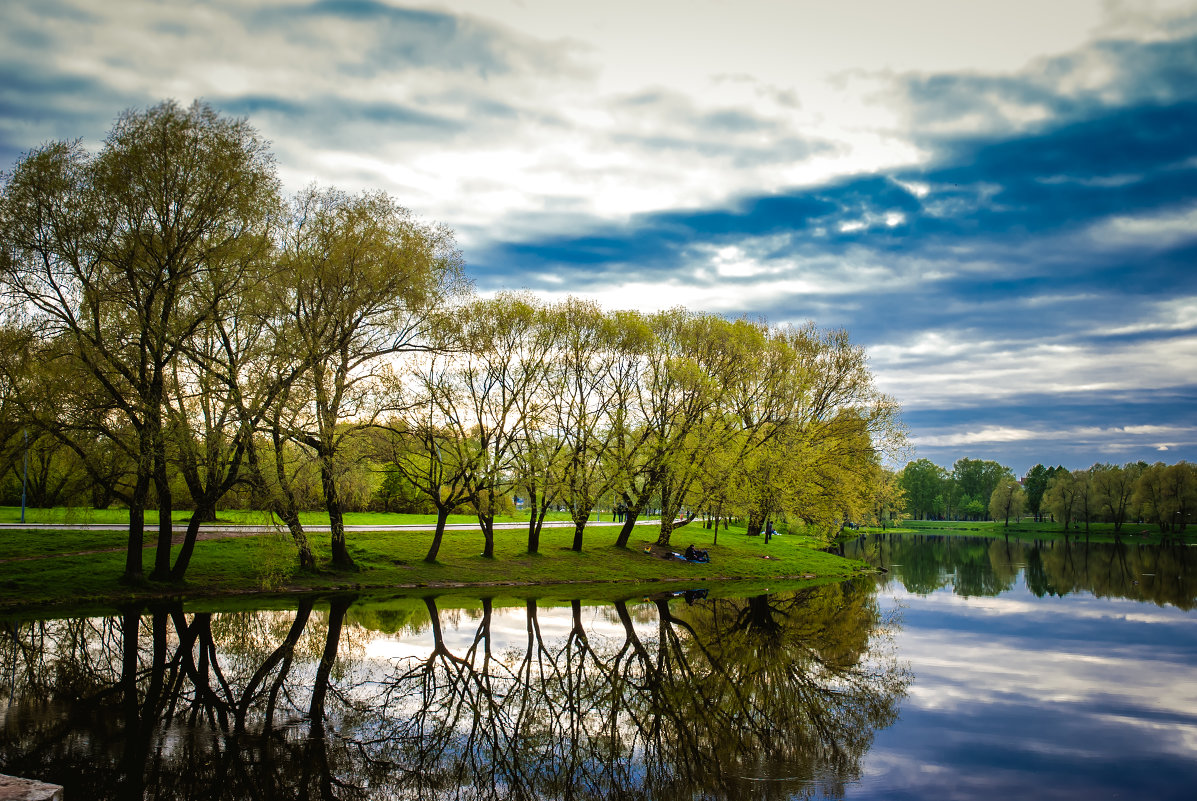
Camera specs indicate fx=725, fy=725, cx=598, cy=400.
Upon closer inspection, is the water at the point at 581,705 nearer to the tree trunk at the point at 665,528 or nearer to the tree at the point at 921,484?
the tree trunk at the point at 665,528

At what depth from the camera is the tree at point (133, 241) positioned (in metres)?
25.0

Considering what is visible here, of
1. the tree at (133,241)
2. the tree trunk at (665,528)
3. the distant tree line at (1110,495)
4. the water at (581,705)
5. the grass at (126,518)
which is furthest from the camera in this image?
the distant tree line at (1110,495)

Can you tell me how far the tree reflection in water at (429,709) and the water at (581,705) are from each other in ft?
0.24

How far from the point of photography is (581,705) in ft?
52.3

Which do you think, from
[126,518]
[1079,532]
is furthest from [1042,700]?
[1079,532]

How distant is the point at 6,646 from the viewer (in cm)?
1872

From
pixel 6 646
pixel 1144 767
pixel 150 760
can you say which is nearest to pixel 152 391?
pixel 6 646

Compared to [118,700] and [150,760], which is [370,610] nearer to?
[118,700]

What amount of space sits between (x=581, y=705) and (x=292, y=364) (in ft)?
63.1

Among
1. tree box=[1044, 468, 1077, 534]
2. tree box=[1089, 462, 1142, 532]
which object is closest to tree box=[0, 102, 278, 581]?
tree box=[1089, 462, 1142, 532]

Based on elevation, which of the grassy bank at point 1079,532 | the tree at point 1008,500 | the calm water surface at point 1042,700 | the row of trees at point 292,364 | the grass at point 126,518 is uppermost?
the row of trees at point 292,364

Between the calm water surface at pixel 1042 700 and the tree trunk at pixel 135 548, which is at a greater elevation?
the tree trunk at pixel 135 548

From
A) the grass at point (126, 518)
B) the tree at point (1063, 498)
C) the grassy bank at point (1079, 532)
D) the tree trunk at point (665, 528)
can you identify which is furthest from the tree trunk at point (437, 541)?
the tree at point (1063, 498)

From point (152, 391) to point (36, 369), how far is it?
4.58 metres
